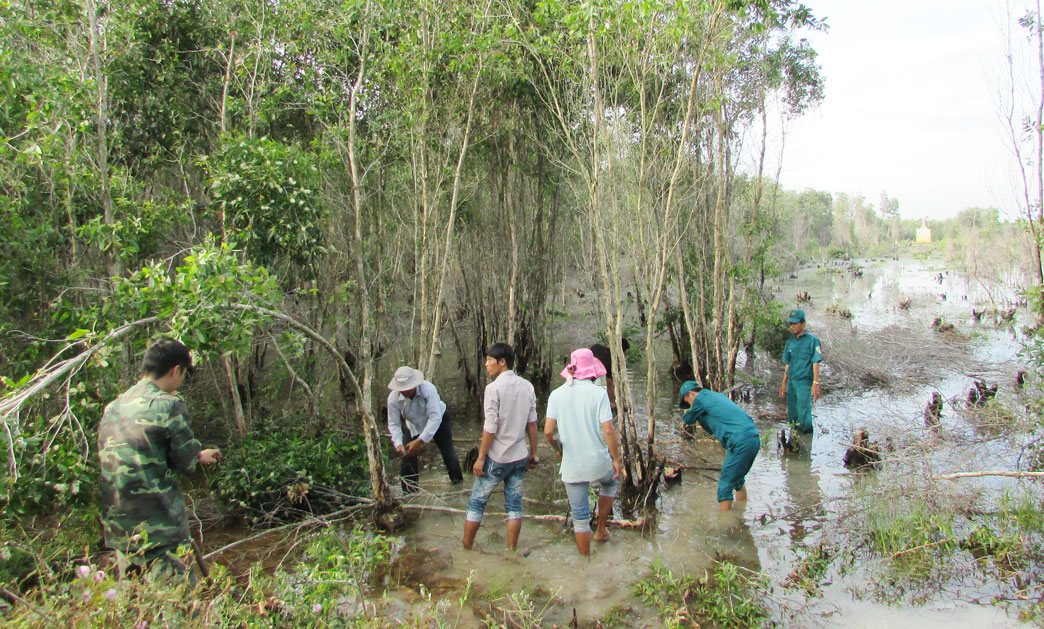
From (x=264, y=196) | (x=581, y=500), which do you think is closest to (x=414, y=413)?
(x=581, y=500)

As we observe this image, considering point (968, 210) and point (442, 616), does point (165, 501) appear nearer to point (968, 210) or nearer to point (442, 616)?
point (442, 616)

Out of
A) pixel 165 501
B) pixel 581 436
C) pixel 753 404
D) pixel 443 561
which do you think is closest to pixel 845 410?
pixel 753 404

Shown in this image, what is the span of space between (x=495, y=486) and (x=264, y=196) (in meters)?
3.52

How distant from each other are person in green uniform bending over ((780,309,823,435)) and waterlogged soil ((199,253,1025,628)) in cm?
33

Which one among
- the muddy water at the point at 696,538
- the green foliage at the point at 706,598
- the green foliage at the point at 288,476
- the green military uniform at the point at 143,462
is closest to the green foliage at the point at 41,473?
the green military uniform at the point at 143,462

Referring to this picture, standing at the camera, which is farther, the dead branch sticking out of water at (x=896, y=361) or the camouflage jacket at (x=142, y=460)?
the dead branch sticking out of water at (x=896, y=361)

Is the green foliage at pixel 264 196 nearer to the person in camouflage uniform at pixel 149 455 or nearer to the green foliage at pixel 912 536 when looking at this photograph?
the person in camouflage uniform at pixel 149 455

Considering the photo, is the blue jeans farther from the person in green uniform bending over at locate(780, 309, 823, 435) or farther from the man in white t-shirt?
the person in green uniform bending over at locate(780, 309, 823, 435)

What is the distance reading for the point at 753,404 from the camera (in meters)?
9.93

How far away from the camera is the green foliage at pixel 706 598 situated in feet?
12.5

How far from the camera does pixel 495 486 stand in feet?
15.4

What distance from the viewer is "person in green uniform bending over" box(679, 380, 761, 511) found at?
5.17 meters

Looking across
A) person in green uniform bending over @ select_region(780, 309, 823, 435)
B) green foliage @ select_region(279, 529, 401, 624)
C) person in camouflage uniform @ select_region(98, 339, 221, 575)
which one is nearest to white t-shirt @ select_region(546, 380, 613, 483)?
Answer: green foliage @ select_region(279, 529, 401, 624)

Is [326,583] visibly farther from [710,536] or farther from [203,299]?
[710,536]
